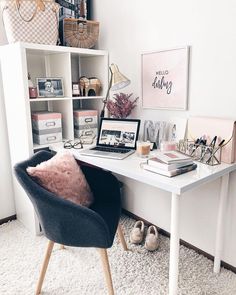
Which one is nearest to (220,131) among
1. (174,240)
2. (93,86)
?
(174,240)

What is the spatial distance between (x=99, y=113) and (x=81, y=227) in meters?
1.29

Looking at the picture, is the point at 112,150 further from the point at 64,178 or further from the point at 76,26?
the point at 76,26

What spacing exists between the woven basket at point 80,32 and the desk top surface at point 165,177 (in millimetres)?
1007

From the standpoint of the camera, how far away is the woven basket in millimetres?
2064

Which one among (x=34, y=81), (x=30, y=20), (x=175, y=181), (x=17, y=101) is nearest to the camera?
(x=175, y=181)

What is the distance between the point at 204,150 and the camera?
59.7 inches

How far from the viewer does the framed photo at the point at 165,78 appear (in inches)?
68.1

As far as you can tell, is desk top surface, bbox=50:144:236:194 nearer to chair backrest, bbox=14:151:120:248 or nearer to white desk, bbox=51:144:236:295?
white desk, bbox=51:144:236:295

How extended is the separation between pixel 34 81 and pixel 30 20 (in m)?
0.53

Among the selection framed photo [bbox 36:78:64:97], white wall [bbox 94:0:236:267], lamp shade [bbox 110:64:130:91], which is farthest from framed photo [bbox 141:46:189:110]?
framed photo [bbox 36:78:64:97]

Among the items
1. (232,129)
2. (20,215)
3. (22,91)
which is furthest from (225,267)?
(22,91)

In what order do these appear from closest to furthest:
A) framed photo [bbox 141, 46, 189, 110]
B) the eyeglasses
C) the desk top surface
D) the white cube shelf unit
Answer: the desk top surface → framed photo [bbox 141, 46, 189, 110] → the white cube shelf unit → the eyeglasses

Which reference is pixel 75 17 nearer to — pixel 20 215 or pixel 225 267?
pixel 20 215

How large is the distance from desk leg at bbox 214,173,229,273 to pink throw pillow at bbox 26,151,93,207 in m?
0.80
